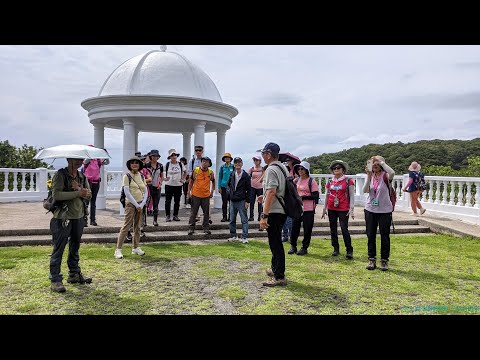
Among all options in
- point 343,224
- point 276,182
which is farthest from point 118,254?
point 343,224

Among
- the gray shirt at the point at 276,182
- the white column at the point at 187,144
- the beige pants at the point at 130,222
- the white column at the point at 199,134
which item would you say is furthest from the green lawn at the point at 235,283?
the white column at the point at 187,144

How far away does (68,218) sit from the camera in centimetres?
500

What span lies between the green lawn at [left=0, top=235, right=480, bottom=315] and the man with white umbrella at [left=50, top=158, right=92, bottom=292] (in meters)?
0.20

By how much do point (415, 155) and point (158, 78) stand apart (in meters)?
37.4

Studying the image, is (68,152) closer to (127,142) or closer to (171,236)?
(171,236)

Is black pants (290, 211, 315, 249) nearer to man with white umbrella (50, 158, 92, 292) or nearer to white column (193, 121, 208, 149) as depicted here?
man with white umbrella (50, 158, 92, 292)

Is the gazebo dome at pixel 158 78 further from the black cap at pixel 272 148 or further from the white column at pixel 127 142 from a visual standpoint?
the black cap at pixel 272 148

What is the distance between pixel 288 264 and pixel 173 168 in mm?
4345

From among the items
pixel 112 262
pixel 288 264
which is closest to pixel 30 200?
pixel 112 262

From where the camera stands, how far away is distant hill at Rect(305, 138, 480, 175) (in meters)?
40.1

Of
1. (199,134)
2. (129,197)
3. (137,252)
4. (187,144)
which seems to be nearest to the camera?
(129,197)

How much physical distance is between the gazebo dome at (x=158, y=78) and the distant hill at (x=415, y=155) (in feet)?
90.1

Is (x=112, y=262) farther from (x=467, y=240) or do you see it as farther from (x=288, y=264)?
(x=467, y=240)

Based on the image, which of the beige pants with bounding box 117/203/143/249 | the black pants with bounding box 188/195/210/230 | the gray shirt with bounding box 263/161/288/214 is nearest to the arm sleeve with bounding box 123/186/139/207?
the beige pants with bounding box 117/203/143/249
